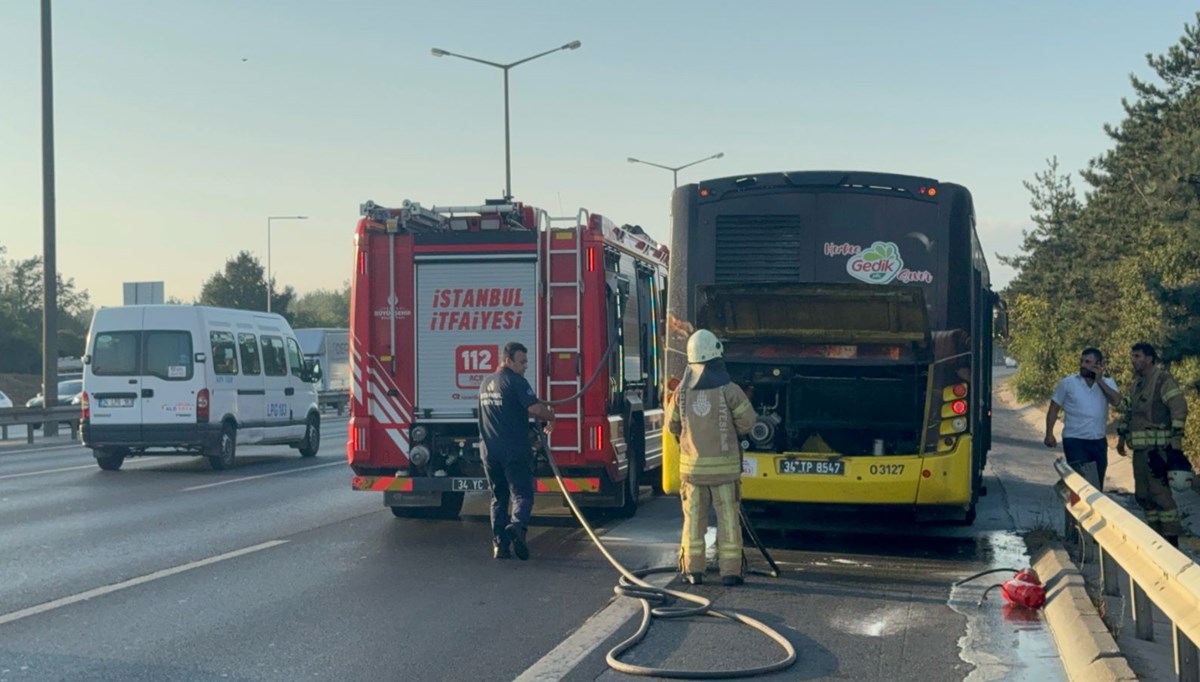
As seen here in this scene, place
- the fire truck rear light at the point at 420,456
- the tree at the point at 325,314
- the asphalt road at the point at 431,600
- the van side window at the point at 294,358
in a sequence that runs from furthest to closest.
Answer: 1. the tree at the point at 325,314
2. the van side window at the point at 294,358
3. the fire truck rear light at the point at 420,456
4. the asphalt road at the point at 431,600

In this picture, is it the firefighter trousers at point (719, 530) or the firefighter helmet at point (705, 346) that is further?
the firefighter helmet at point (705, 346)

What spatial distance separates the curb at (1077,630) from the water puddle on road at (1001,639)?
2.8 inches

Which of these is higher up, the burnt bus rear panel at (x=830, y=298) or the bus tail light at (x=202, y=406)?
the burnt bus rear panel at (x=830, y=298)

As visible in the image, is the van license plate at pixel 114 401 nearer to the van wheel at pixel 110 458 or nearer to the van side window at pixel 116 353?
the van side window at pixel 116 353

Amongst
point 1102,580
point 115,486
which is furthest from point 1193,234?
point 115,486

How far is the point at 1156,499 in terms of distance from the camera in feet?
38.6

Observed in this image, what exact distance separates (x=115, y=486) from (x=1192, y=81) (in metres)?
27.1

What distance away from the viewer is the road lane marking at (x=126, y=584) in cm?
829

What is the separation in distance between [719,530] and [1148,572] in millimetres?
3812

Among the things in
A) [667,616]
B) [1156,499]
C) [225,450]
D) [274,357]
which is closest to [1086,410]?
[1156,499]

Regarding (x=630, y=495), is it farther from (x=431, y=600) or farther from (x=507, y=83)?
(x=507, y=83)

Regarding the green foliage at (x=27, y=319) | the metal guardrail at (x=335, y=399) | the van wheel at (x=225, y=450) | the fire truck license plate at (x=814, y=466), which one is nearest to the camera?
the fire truck license plate at (x=814, y=466)

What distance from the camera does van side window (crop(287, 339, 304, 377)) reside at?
2252 cm

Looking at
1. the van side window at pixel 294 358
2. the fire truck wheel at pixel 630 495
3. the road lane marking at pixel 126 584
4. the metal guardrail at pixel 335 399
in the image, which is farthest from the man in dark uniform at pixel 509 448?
the metal guardrail at pixel 335 399
